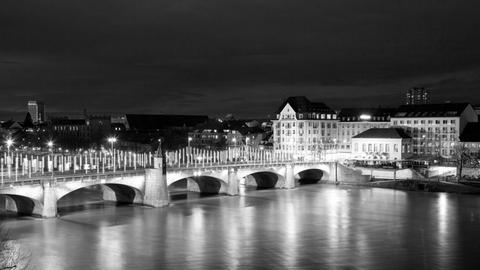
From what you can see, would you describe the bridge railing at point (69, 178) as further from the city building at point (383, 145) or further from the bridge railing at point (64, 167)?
the city building at point (383, 145)

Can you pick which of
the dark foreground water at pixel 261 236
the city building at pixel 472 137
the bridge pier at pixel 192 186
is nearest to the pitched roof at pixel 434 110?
the city building at pixel 472 137

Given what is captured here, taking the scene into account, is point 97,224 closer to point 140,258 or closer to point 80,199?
point 140,258

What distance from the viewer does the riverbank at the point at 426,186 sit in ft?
224

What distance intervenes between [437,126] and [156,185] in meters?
57.6

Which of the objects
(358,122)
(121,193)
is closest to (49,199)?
(121,193)

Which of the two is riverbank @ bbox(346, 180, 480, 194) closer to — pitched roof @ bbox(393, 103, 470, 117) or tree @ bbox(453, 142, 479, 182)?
tree @ bbox(453, 142, 479, 182)

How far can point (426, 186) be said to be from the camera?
7131cm

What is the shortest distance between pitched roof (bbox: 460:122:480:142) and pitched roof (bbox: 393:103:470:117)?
2.81 m

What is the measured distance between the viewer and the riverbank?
6834 cm

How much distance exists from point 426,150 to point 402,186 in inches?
1010

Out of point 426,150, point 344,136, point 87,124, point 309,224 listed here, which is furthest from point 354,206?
point 87,124

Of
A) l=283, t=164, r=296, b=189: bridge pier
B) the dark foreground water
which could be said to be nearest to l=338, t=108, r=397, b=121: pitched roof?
l=283, t=164, r=296, b=189: bridge pier

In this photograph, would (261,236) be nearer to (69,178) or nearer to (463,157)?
(69,178)

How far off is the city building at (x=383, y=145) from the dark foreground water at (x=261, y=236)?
31138mm
